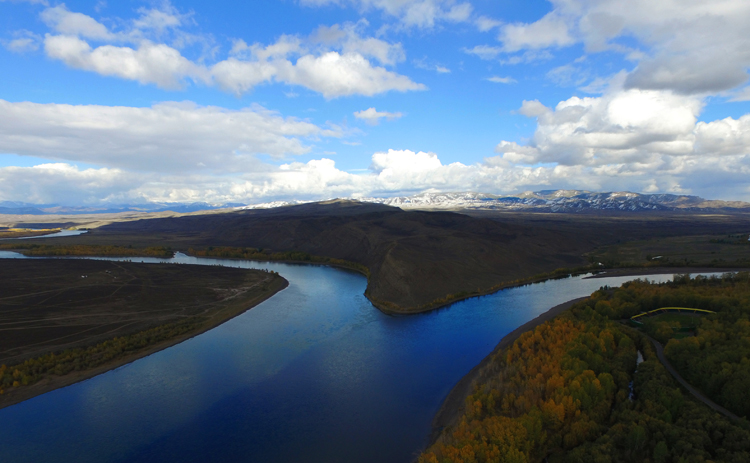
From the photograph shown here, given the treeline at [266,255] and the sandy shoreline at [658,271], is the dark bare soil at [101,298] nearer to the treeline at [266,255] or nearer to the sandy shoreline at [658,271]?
the treeline at [266,255]

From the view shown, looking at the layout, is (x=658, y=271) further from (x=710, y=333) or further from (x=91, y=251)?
(x=91, y=251)

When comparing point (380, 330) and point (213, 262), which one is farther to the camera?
point (213, 262)

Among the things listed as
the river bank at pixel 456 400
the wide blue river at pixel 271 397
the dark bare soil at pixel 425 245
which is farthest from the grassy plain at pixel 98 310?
the river bank at pixel 456 400

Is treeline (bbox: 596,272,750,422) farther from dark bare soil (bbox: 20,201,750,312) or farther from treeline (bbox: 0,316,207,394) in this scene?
treeline (bbox: 0,316,207,394)

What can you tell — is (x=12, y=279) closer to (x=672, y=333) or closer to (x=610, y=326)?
(x=610, y=326)

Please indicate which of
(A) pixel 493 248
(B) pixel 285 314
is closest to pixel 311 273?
(B) pixel 285 314

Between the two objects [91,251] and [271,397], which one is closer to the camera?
[271,397]

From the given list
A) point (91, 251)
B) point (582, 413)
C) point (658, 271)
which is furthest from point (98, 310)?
point (658, 271)
